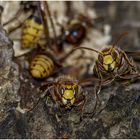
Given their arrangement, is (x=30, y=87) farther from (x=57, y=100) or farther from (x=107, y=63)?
(x=107, y=63)

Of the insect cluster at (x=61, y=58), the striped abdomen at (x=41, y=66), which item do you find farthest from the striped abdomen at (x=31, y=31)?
the striped abdomen at (x=41, y=66)

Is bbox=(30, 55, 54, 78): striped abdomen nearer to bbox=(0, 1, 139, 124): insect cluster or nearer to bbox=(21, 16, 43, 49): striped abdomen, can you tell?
bbox=(0, 1, 139, 124): insect cluster

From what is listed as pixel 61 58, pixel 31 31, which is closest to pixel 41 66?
pixel 31 31

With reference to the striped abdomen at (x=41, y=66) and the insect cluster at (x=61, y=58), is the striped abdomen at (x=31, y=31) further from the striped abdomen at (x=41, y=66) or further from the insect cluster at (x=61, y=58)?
the striped abdomen at (x=41, y=66)

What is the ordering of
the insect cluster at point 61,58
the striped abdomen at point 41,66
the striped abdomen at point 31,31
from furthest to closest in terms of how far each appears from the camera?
the striped abdomen at point 31,31 < the striped abdomen at point 41,66 < the insect cluster at point 61,58

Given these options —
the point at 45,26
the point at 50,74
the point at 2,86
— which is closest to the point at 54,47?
the point at 45,26

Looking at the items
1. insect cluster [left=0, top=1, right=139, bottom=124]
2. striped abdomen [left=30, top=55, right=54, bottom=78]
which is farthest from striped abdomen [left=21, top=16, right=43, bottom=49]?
striped abdomen [left=30, top=55, right=54, bottom=78]

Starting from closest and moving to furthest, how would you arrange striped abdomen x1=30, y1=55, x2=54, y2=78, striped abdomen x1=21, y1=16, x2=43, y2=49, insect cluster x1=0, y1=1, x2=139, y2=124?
insect cluster x1=0, y1=1, x2=139, y2=124 → striped abdomen x1=30, y1=55, x2=54, y2=78 → striped abdomen x1=21, y1=16, x2=43, y2=49
